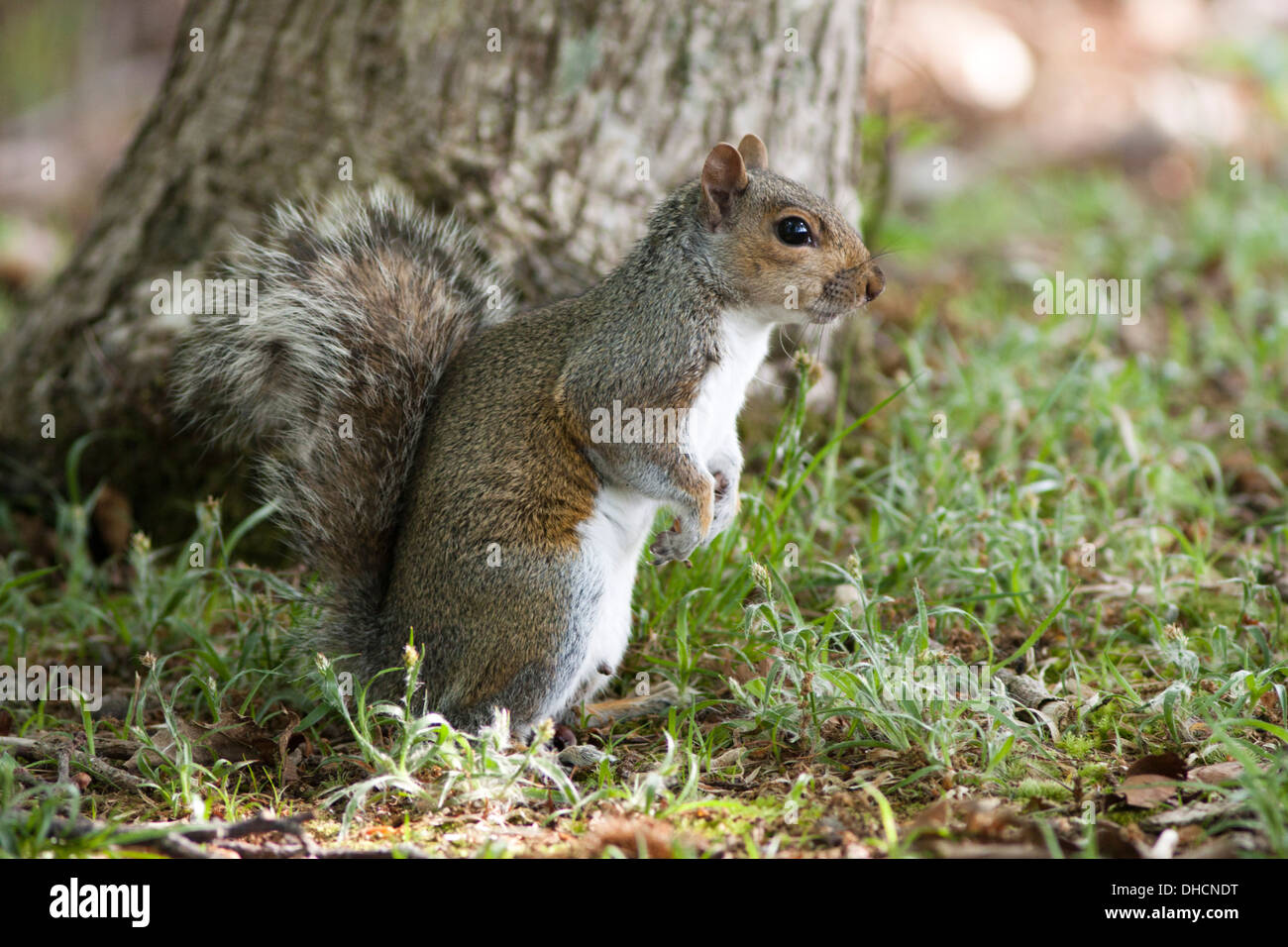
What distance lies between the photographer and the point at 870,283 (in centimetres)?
296

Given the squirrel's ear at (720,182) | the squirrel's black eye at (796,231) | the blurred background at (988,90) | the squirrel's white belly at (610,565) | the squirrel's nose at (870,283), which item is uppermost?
the blurred background at (988,90)

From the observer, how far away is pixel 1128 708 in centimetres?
283

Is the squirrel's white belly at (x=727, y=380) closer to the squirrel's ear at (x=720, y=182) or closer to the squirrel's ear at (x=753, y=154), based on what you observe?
the squirrel's ear at (x=720, y=182)

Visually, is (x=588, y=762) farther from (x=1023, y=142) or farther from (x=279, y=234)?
(x=1023, y=142)

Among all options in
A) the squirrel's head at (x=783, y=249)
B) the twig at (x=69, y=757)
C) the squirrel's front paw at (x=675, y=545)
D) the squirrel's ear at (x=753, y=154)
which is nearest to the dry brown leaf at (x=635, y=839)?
the squirrel's front paw at (x=675, y=545)

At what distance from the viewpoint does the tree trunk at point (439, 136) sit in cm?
391

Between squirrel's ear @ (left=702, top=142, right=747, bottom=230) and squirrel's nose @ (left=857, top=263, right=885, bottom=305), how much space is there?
38 centimetres

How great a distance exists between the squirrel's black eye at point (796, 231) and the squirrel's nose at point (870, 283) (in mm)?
160

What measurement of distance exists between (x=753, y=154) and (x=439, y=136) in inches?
49.2

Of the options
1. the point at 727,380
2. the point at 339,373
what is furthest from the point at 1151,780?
the point at 339,373

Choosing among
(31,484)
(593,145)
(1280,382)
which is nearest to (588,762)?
(593,145)

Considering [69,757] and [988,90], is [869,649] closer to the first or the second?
[69,757]

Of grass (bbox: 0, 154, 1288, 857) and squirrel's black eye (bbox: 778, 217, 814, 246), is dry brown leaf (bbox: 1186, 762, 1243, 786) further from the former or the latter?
squirrel's black eye (bbox: 778, 217, 814, 246)

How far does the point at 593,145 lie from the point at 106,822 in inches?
101
